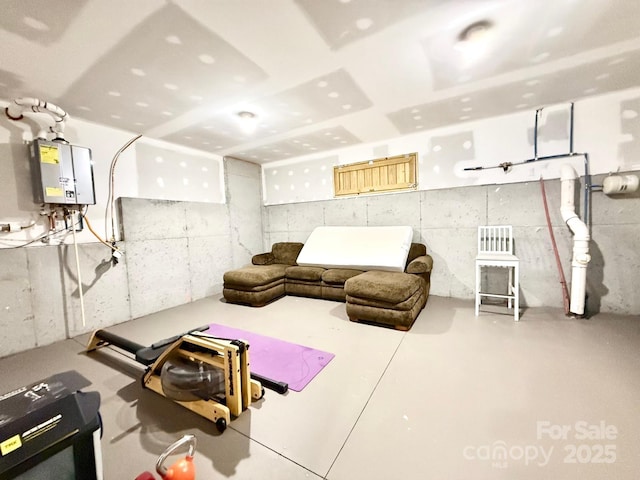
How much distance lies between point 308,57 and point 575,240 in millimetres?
3395

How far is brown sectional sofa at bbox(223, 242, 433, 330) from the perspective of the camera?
272cm

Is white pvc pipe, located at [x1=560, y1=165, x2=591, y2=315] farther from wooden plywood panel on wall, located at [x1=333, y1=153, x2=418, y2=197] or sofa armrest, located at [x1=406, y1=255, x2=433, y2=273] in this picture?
wooden plywood panel on wall, located at [x1=333, y1=153, x2=418, y2=197]

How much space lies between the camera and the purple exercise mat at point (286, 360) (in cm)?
196

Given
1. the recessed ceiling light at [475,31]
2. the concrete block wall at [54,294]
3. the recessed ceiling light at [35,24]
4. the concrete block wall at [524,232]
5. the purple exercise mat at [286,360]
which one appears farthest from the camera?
the concrete block wall at [524,232]

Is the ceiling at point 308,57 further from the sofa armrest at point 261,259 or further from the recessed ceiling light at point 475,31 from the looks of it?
the sofa armrest at point 261,259

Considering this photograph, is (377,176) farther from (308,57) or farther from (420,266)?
(308,57)

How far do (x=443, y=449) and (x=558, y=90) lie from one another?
355 cm

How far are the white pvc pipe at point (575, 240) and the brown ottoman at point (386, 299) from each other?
5.36ft

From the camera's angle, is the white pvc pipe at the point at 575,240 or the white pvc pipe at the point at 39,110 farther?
the white pvc pipe at the point at 575,240

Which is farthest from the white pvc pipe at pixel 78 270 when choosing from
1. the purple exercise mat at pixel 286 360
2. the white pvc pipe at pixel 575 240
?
the white pvc pipe at pixel 575 240

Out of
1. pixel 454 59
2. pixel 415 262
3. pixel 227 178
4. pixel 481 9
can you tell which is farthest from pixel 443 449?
pixel 227 178

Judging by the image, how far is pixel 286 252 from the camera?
484 cm

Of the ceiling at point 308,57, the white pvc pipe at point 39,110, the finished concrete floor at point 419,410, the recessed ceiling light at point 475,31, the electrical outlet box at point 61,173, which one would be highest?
the ceiling at point 308,57

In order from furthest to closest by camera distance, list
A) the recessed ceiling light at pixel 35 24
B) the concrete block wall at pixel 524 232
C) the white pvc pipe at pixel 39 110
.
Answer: the concrete block wall at pixel 524 232 → the white pvc pipe at pixel 39 110 → the recessed ceiling light at pixel 35 24
